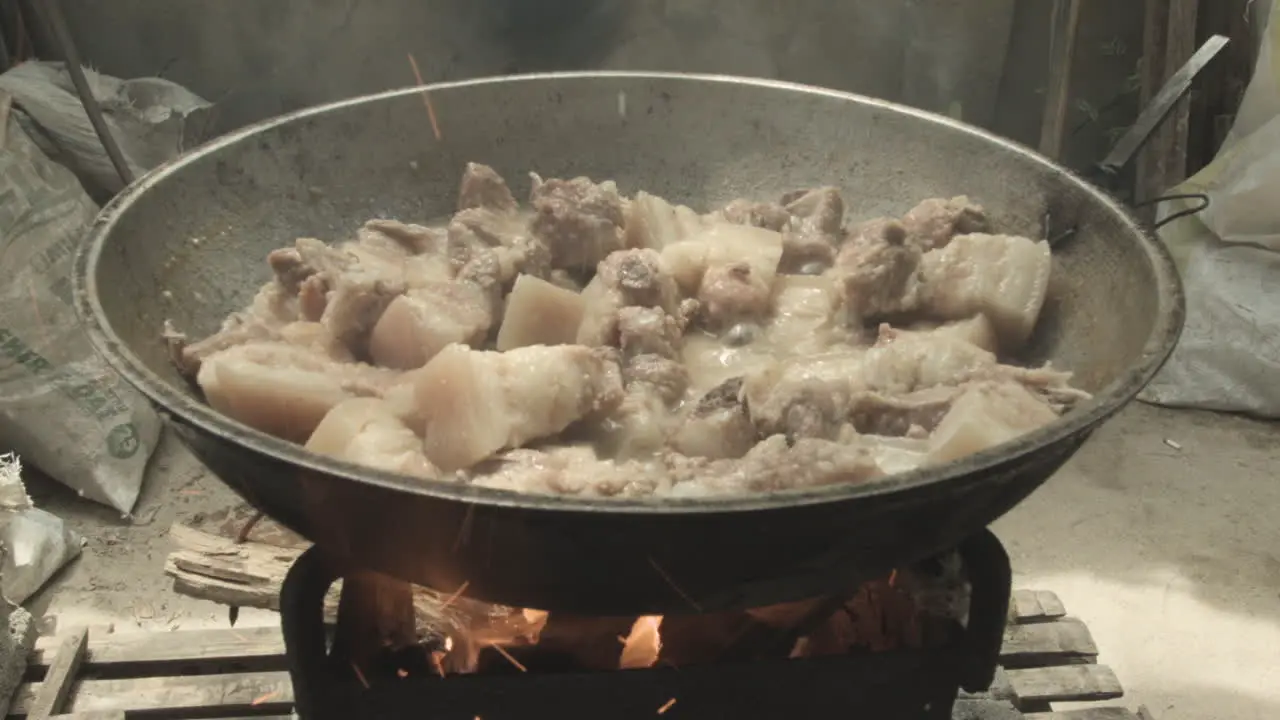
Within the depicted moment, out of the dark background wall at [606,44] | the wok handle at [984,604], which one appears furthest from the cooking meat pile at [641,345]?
the dark background wall at [606,44]

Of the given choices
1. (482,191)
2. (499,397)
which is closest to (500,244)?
(482,191)

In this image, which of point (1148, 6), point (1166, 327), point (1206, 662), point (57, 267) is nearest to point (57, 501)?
point (57, 267)

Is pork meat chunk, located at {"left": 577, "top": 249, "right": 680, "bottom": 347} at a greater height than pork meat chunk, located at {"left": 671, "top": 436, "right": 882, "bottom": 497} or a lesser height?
greater

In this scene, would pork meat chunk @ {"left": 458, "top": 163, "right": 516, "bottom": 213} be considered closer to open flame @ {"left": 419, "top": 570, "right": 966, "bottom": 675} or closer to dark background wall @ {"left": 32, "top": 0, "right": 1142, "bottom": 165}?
open flame @ {"left": 419, "top": 570, "right": 966, "bottom": 675}

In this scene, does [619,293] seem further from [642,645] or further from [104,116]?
[104,116]

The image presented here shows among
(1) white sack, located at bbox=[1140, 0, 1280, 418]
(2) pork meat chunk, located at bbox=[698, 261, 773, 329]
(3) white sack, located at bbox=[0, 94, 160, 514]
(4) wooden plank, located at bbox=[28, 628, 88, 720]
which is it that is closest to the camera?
(2) pork meat chunk, located at bbox=[698, 261, 773, 329]

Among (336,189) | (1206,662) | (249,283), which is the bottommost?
(1206,662)

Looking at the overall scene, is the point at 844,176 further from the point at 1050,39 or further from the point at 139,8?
the point at 139,8

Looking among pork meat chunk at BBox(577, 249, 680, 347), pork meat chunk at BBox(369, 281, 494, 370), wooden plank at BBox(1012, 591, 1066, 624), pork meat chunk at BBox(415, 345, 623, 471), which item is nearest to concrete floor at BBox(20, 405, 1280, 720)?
wooden plank at BBox(1012, 591, 1066, 624)
